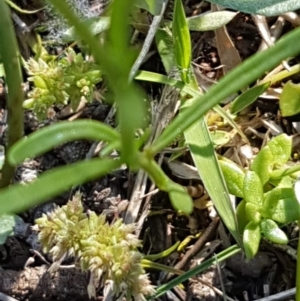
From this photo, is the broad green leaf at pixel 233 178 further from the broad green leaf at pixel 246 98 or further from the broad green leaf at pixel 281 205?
the broad green leaf at pixel 246 98

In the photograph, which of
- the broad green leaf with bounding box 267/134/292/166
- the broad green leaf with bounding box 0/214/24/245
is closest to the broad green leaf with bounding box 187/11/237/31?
the broad green leaf with bounding box 267/134/292/166

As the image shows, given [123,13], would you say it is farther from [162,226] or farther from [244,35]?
[244,35]

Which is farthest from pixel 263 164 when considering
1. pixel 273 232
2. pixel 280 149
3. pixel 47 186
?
pixel 47 186

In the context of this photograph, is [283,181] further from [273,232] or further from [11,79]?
[11,79]

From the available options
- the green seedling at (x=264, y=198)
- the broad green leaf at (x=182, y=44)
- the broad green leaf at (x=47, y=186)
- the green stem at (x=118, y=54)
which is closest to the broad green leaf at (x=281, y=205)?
the green seedling at (x=264, y=198)

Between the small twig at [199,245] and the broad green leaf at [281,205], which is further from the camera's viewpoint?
the small twig at [199,245]

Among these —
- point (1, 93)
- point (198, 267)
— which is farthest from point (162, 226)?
point (1, 93)

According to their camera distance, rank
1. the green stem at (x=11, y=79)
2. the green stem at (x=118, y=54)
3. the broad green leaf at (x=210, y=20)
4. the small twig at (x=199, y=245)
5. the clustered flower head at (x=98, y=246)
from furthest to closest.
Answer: the broad green leaf at (x=210, y=20) → the small twig at (x=199, y=245) → the clustered flower head at (x=98, y=246) → the green stem at (x=11, y=79) → the green stem at (x=118, y=54)
